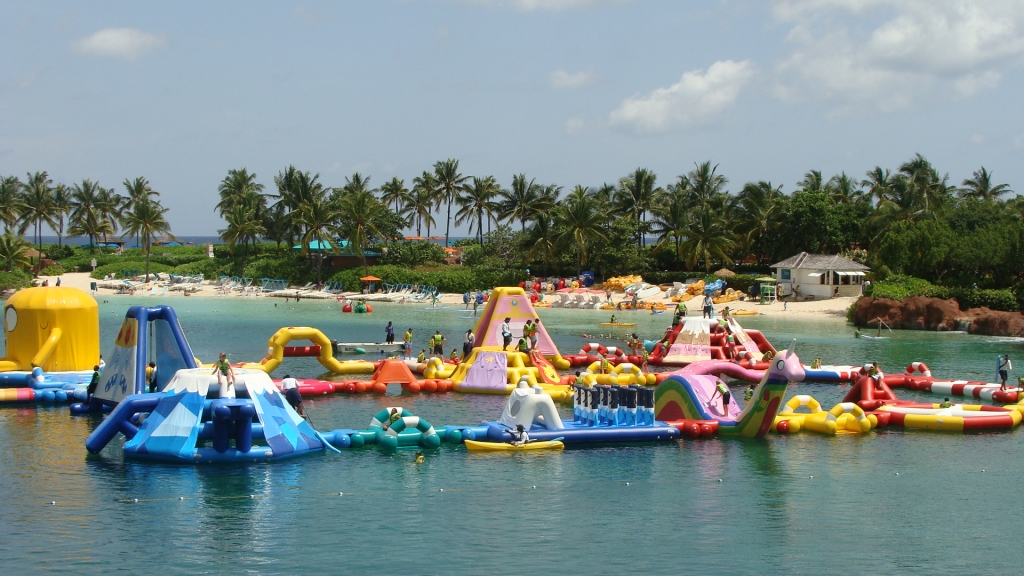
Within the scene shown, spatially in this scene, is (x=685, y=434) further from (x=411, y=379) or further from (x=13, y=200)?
(x=13, y=200)

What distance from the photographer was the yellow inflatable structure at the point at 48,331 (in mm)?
34594

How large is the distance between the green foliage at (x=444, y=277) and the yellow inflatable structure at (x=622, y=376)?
165ft

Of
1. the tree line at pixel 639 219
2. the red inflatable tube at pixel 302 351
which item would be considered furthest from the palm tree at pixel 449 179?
the red inflatable tube at pixel 302 351

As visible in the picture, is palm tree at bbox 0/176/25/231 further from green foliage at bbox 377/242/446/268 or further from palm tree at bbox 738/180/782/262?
palm tree at bbox 738/180/782/262

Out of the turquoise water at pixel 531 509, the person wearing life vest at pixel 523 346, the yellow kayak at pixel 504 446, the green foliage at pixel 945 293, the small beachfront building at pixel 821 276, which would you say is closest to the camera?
the turquoise water at pixel 531 509

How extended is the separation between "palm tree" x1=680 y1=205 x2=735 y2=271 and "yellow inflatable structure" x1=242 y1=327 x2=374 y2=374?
48394 mm

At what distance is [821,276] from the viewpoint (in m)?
76.6

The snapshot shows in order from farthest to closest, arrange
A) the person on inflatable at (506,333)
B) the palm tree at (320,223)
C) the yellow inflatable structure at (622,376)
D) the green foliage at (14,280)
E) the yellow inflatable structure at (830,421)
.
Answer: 1. the palm tree at (320,223)
2. the green foliage at (14,280)
3. the person on inflatable at (506,333)
4. the yellow inflatable structure at (622,376)
5. the yellow inflatable structure at (830,421)

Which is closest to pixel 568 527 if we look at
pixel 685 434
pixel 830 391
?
pixel 685 434

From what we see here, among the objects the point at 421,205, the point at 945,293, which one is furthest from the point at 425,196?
the point at 945,293

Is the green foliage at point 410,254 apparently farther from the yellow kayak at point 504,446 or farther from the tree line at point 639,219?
the yellow kayak at point 504,446

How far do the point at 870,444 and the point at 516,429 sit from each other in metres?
9.76

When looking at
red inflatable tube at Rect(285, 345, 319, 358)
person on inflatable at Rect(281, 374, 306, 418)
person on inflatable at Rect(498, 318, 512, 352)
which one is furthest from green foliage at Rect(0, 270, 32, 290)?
person on inflatable at Rect(281, 374, 306, 418)

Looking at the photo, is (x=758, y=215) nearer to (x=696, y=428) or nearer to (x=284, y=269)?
(x=284, y=269)
